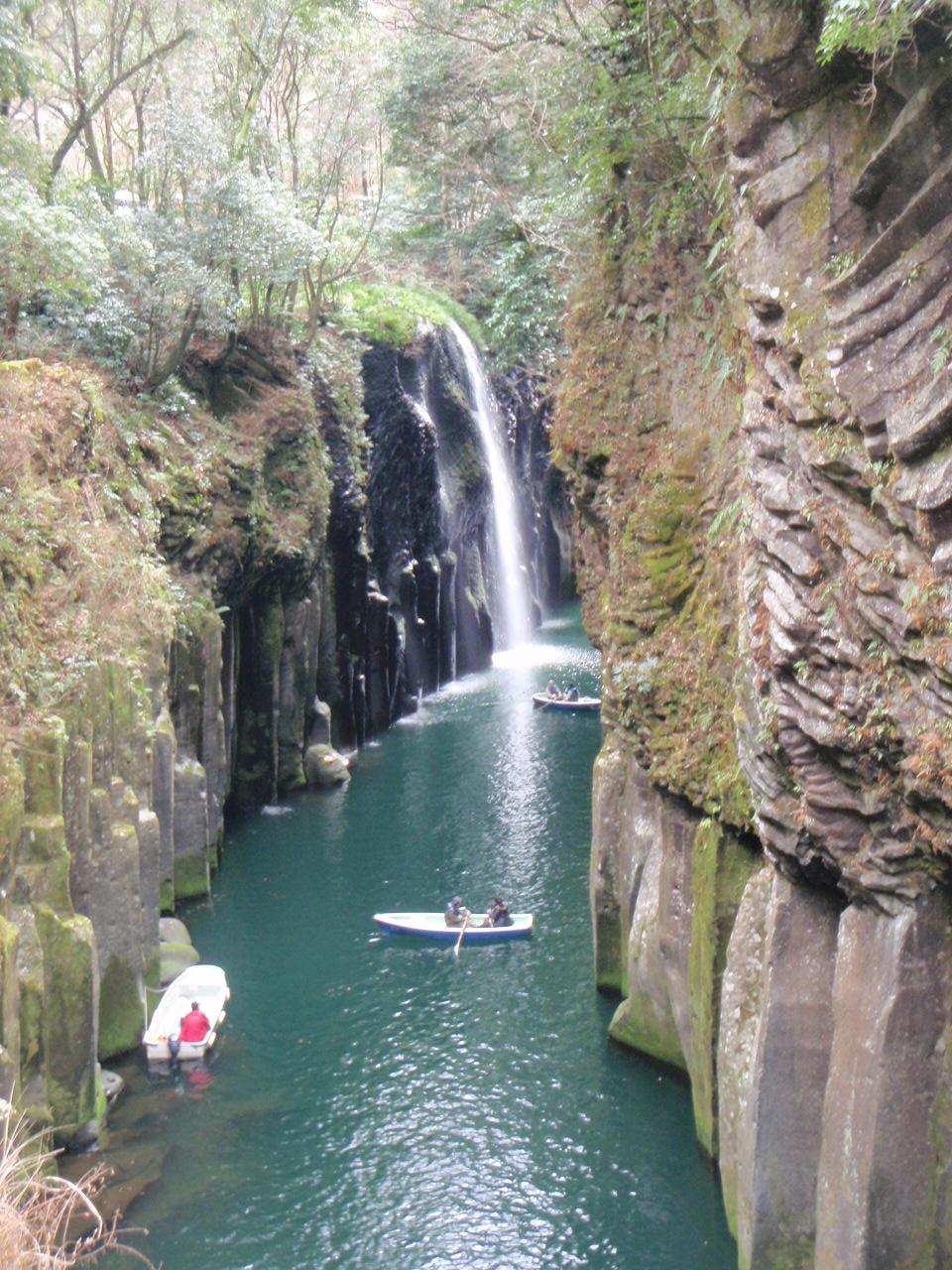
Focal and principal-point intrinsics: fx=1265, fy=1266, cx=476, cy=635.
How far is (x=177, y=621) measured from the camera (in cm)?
2544

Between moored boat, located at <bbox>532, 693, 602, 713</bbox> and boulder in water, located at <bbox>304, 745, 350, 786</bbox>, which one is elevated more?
moored boat, located at <bbox>532, 693, 602, 713</bbox>

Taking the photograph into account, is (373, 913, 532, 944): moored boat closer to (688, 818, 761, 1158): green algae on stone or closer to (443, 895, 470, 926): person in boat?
(443, 895, 470, 926): person in boat

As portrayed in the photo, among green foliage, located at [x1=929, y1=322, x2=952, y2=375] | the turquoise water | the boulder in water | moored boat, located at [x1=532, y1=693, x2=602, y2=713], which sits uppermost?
green foliage, located at [x1=929, y1=322, x2=952, y2=375]

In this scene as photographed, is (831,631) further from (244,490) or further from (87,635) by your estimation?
(244,490)

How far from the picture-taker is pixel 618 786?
67.5ft

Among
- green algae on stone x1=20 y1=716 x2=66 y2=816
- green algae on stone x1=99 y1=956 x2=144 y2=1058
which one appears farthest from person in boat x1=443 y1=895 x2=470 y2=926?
green algae on stone x1=20 y1=716 x2=66 y2=816

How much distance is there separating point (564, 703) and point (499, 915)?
709 inches

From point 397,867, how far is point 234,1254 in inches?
513

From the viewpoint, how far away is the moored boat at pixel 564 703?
1592 inches

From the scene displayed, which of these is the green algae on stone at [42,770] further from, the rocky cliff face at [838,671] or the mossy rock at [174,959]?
the rocky cliff face at [838,671]

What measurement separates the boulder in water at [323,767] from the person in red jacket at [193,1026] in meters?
15.1

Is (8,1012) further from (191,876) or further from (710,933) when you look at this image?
(191,876)

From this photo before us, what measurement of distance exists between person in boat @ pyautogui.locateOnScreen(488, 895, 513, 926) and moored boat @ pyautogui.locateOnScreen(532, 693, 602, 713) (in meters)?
17.8

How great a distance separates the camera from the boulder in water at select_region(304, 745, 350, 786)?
33.9 m
